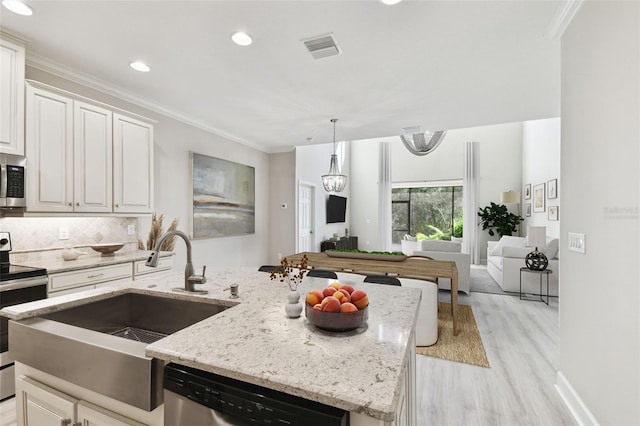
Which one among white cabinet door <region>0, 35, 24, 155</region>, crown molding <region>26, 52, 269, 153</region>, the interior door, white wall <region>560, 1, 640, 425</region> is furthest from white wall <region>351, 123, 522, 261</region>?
white cabinet door <region>0, 35, 24, 155</region>

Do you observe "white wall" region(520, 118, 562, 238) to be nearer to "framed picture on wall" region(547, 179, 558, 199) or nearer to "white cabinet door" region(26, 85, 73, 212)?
"framed picture on wall" region(547, 179, 558, 199)

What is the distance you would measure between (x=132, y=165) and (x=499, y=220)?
814 cm

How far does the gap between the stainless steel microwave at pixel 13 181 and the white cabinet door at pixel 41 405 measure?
5.21 ft

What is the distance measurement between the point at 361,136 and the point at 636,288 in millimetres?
4224

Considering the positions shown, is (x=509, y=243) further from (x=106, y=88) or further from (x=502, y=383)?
(x=106, y=88)

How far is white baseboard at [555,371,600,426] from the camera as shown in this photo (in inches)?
65.5

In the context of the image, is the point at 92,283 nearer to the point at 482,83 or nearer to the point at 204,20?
the point at 204,20

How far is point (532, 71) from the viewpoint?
108 inches

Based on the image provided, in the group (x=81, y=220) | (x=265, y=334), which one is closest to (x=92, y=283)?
(x=81, y=220)

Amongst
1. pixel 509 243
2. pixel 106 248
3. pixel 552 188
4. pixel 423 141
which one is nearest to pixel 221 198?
pixel 106 248

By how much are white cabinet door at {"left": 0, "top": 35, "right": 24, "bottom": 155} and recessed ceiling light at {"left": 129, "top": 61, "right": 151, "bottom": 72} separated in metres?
0.73

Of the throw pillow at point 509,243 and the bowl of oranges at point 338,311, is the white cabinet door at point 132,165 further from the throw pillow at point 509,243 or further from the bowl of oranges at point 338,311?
the throw pillow at point 509,243

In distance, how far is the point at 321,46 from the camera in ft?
7.68

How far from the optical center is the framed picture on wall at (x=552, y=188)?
555 centimetres
